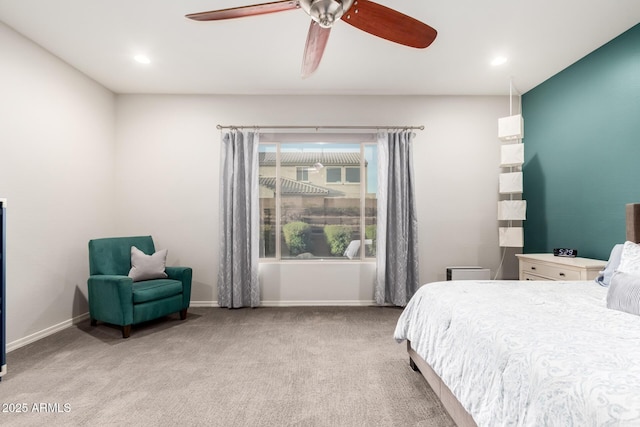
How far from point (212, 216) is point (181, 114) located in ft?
4.58

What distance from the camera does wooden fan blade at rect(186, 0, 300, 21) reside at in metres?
1.84

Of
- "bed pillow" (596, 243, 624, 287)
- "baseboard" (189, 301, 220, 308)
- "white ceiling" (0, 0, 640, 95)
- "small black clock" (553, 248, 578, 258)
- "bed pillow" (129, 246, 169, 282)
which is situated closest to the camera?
"bed pillow" (596, 243, 624, 287)

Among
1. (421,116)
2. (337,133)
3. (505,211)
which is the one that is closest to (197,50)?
(337,133)

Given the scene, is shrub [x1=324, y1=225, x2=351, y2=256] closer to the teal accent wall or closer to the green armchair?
the green armchair

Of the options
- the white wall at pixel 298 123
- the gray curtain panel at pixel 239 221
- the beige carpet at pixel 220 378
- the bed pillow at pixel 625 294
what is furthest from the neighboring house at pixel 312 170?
the bed pillow at pixel 625 294

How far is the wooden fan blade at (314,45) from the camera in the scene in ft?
6.77

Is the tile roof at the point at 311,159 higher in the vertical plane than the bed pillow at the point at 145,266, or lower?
higher

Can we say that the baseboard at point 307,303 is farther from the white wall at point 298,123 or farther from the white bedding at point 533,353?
the white bedding at point 533,353

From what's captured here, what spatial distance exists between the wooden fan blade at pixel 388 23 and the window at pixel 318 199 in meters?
2.48

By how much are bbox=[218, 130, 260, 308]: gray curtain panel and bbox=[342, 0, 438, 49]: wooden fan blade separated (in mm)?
2597

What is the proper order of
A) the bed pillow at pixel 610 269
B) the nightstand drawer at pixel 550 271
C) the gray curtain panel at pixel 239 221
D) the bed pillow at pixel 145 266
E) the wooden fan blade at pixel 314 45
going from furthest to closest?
the gray curtain panel at pixel 239 221
the bed pillow at pixel 145 266
the nightstand drawer at pixel 550 271
the bed pillow at pixel 610 269
the wooden fan blade at pixel 314 45

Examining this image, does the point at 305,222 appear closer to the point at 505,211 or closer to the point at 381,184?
the point at 381,184

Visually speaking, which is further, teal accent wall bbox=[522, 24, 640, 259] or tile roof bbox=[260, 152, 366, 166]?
tile roof bbox=[260, 152, 366, 166]

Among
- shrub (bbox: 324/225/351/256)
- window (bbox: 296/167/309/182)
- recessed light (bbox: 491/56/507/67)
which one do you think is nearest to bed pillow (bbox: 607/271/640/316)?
recessed light (bbox: 491/56/507/67)
